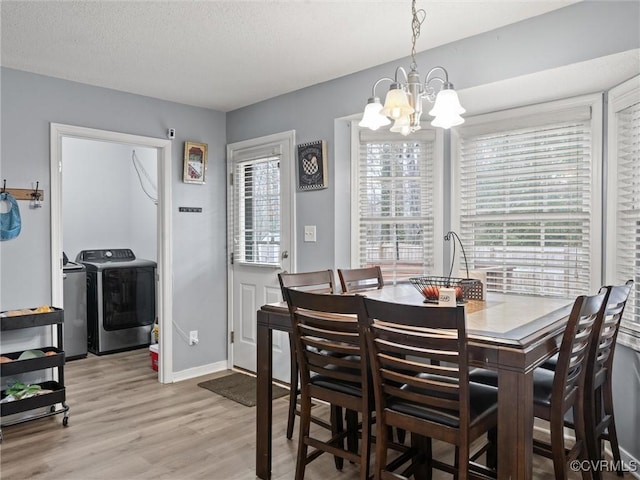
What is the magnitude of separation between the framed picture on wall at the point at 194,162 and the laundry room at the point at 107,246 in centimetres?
99

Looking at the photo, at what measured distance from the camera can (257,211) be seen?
167 inches

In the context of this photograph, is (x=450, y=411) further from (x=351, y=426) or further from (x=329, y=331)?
(x=351, y=426)

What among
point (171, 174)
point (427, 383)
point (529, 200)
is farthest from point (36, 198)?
point (529, 200)

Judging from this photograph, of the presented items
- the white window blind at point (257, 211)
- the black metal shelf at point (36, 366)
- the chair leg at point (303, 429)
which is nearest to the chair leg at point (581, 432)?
the chair leg at point (303, 429)

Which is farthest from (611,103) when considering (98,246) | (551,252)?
(98,246)

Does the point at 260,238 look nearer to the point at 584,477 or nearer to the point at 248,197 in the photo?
the point at 248,197

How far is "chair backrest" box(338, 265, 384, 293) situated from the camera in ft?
9.33

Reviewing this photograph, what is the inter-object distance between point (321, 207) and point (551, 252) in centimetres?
164

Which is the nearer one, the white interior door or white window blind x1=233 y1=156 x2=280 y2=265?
the white interior door

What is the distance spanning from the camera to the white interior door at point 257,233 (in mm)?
3947

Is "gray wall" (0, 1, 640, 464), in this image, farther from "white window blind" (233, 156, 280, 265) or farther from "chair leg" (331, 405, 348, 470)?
"chair leg" (331, 405, 348, 470)

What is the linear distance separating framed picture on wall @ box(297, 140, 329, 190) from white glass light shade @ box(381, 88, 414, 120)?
165 cm

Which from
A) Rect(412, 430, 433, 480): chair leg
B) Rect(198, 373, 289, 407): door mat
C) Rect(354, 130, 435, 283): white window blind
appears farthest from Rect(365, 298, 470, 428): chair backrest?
Rect(198, 373, 289, 407): door mat

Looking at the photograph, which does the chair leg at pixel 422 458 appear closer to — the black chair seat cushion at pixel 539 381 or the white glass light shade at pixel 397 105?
the black chair seat cushion at pixel 539 381
